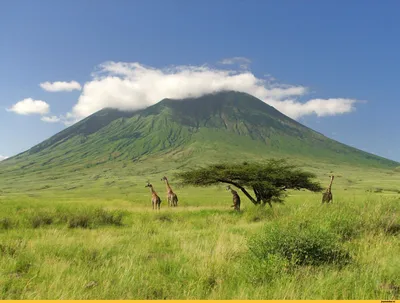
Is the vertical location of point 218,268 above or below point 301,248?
below

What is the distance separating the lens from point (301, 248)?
762 centimetres

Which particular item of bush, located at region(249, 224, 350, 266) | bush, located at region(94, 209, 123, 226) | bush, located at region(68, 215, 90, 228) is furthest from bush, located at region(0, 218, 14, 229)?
bush, located at region(249, 224, 350, 266)

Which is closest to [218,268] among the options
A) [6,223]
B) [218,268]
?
[218,268]

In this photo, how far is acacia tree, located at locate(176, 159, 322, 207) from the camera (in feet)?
87.6

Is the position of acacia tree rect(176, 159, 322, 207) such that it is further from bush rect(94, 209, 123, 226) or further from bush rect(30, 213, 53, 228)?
bush rect(30, 213, 53, 228)

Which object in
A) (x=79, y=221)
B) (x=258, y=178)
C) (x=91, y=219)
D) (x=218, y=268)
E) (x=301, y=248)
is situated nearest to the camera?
(x=218, y=268)

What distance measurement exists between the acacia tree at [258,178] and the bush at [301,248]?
17972 millimetres

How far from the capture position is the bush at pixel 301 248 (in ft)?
24.6

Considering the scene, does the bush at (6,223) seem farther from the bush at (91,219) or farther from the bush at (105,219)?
the bush at (105,219)

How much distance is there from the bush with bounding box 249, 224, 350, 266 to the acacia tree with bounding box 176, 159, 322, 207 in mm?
17972

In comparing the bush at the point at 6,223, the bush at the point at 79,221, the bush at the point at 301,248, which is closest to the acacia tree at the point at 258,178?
the bush at the point at 79,221

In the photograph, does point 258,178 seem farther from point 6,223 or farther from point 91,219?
point 6,223

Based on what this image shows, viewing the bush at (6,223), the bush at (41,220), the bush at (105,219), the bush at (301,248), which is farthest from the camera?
the bush at (105,219)

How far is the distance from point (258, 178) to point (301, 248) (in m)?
19.6
